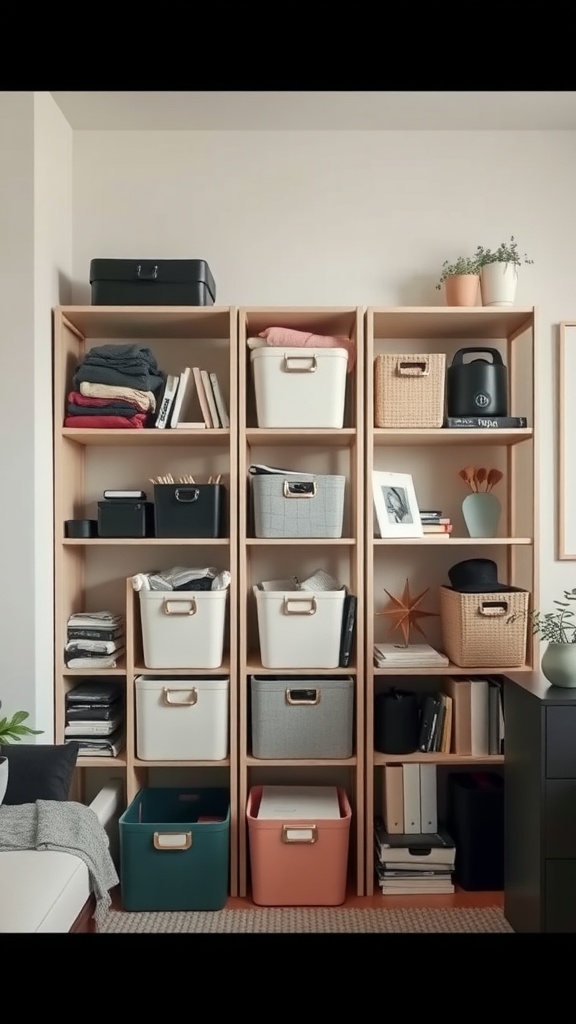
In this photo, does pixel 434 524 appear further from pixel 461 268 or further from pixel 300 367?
pixel 461 268

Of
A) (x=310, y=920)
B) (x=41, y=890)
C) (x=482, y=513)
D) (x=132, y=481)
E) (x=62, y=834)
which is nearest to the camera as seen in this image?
(x=41, y=890)

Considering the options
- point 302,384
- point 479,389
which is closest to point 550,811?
point 479,389

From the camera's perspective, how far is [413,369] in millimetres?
2646

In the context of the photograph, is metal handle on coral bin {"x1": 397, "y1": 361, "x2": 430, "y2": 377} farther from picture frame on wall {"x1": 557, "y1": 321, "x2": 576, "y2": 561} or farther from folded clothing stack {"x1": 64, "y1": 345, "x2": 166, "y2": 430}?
folded clothing stack {"x1": 64, "y1": 345, "x2": 166, "y2": 430}

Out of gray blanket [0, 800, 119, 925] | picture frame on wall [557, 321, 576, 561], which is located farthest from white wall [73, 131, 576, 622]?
gray blanket [0, 800, 119, 925]

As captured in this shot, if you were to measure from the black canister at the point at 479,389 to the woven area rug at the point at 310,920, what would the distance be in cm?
165

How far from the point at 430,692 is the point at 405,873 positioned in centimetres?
64

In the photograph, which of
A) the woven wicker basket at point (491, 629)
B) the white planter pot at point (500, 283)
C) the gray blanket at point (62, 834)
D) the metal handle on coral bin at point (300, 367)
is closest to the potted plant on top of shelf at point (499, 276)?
the white planter pot at point (500, 283)

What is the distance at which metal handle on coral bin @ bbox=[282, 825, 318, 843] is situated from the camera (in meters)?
2.53

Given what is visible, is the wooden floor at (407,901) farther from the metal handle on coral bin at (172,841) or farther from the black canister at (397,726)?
the black canister at (397,726)

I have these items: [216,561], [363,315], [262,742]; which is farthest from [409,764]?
[363,315]

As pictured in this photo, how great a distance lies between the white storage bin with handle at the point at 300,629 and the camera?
2.63 metres

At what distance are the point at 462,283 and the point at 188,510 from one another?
1261 mm
